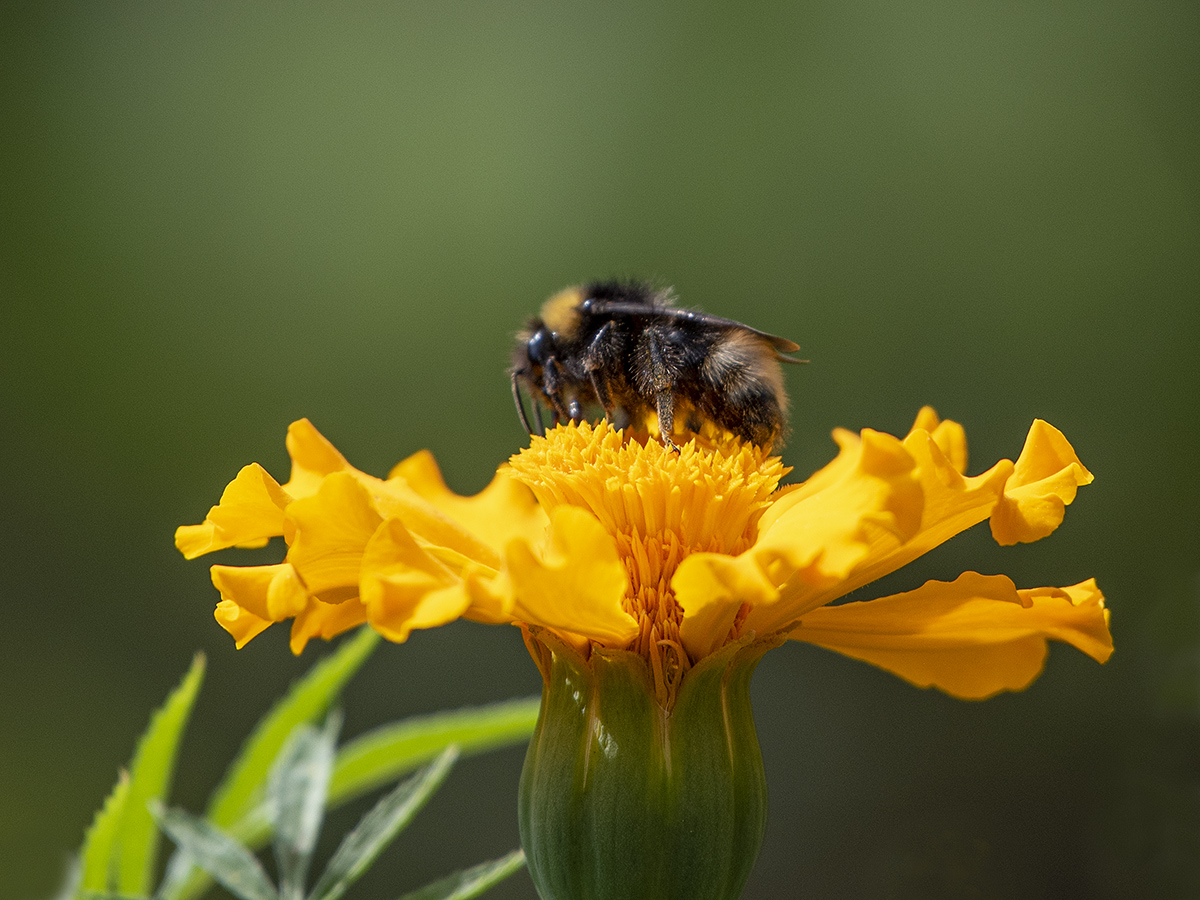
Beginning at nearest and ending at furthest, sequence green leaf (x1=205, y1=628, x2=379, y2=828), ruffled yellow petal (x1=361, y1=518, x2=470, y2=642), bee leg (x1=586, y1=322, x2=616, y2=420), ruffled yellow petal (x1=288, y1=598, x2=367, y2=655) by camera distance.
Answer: ruffled yellow petal (x1=361, y1=518, x2=470, y2=642)
ruffled yellow petal (x1=288, y1=598, x2=367, y2=655)
green leaf (x1=205, y1=628, x2=379, y2=828)
bee leg (x1=586, y1=322, x2=616, y2=420)

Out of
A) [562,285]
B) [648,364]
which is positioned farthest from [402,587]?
[562,285]

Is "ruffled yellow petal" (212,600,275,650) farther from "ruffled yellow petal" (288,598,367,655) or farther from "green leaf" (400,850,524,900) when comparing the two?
"green leaf" (400,850,524,900)

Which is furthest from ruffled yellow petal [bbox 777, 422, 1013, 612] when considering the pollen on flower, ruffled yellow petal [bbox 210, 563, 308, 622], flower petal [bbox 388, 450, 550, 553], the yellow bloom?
ruffled yellow petal [bbox 210, 563, 308, 622]

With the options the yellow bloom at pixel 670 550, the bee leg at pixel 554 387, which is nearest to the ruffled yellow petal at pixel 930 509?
the yellow bloom at pixel 670 550

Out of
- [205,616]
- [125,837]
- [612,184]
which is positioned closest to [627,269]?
[612,184]

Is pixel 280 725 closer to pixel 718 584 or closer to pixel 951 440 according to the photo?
pixel 718 584

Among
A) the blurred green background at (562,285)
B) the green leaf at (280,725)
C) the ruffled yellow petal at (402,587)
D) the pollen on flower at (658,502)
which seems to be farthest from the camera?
the blurred green background at (562,285)

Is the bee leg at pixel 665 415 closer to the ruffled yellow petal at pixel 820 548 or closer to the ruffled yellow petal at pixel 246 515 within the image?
the ruffled yellow petal at pixel 820 548
